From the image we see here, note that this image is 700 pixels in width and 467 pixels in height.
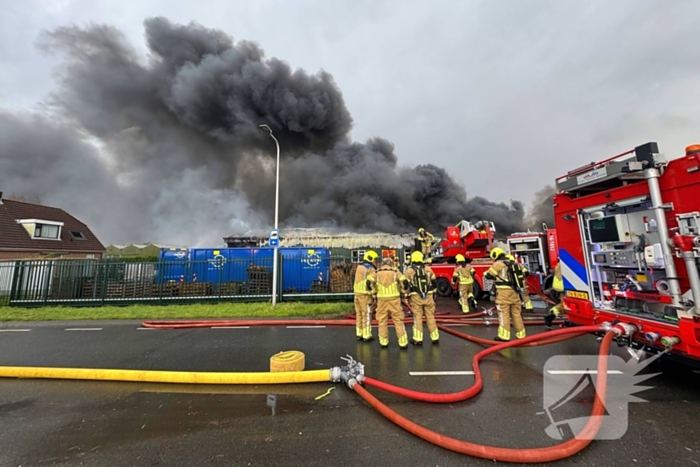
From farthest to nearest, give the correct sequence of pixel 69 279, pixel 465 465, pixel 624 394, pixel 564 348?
pixel 69 279
pixel 564 348
pixel 624 394
pixel 465 465

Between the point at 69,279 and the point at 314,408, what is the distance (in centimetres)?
1196

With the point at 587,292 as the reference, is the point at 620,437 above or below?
below

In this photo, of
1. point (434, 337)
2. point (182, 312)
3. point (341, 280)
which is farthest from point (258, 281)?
point (434, 337)

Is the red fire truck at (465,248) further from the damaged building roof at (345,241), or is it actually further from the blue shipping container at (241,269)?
the damaged building roof at (345,241)

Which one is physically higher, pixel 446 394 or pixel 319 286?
pixel 319 286

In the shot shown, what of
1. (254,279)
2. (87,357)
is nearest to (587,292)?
(87,357)

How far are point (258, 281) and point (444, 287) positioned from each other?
23.0 ft

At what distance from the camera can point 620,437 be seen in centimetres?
241

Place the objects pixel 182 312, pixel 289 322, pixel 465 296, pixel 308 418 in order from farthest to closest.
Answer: pixel 182 312
pixel 465 296
pixel 289 322
pixel 308 418

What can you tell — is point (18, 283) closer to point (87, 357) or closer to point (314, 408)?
point (87, 357)

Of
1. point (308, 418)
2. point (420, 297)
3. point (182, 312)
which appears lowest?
point (308, 418)

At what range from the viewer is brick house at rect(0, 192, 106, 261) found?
712 inches

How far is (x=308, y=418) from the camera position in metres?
2.81

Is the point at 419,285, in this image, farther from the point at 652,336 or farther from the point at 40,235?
the point at 40,235
